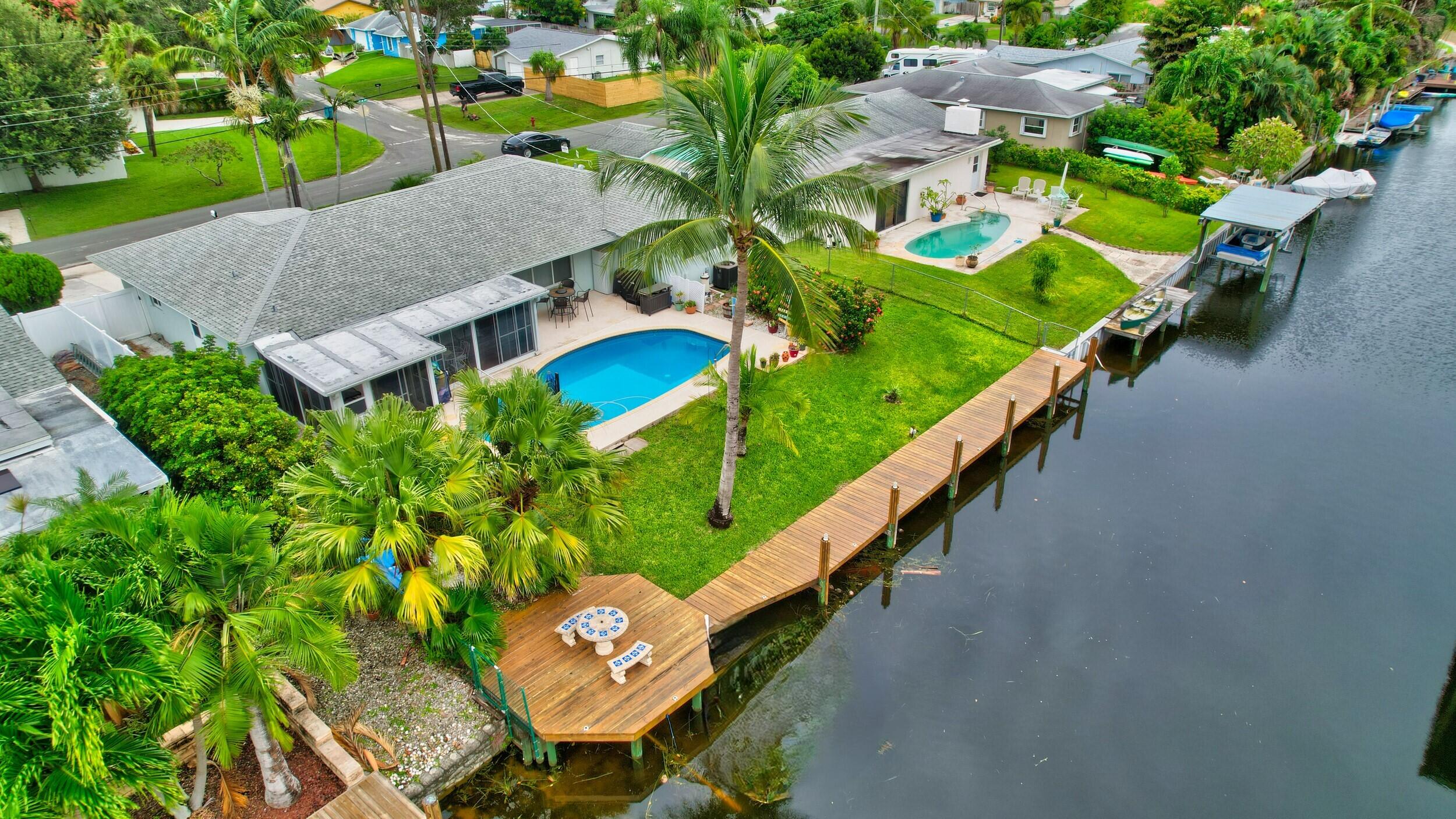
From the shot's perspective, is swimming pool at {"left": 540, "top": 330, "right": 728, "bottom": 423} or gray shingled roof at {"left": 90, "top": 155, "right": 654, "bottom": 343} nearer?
gray shingled roof at {"left": 90, "top": 155, "right": 654, "bottom": 343}

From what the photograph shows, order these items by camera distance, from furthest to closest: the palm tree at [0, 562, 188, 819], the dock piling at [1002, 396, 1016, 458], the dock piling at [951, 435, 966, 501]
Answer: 1. the dock piling at [1002, 396, 1016, 458]
2. the dock piling at [951, 435, 966, 501]
3. the palm tree at [0, 562, 188, 819]

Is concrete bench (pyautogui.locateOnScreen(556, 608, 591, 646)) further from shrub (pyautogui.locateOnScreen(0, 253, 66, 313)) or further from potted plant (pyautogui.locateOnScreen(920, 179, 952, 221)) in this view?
potted plant (pyautogui.locateOnScreen(920, 179, 952, 221))

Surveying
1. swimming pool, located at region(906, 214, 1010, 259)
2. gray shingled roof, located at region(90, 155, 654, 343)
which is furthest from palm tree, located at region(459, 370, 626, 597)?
swimming pool, located at region(906, 214, 1010, 259)

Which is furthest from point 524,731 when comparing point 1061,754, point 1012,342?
point 1012,342

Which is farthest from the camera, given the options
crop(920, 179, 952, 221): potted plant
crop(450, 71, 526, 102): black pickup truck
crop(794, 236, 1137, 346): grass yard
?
crop(450, 71, 526, 102): black pickup truck

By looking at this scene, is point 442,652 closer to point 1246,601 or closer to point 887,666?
point 887,666

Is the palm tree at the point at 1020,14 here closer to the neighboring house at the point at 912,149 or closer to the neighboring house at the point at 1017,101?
the neighboring house at the point at 1017,101

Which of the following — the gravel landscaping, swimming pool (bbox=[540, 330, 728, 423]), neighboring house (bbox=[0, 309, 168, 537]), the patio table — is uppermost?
neighboring house (bbox=[0, 309, 168, 537])

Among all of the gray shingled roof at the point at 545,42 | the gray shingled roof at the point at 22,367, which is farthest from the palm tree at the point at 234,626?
the gray shingled roof at the point at 545,42
